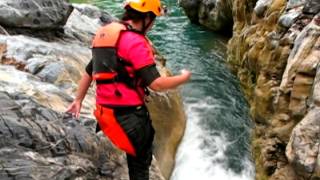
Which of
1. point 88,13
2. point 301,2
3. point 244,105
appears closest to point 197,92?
point 244,105

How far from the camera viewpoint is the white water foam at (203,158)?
1505 cm

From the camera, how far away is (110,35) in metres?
6.31

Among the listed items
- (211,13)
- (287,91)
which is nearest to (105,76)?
(287,91)

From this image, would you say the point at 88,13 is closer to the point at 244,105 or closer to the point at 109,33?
the point at 244,105

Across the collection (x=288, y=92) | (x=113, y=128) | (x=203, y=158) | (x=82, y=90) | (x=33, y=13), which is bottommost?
(x=203, y=158)

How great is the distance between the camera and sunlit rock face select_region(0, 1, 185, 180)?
7.36 m

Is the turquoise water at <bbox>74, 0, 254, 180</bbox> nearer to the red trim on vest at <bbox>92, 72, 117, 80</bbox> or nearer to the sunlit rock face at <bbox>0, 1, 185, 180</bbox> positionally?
the sunlit rock face at <bbox>0, 1, 185, 180</bbox>

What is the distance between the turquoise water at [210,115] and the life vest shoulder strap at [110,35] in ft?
28.7

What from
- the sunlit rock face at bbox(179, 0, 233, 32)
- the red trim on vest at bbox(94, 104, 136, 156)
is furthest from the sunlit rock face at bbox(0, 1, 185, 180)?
the sunlit rock face at bbox(179, 0, 233, 32)

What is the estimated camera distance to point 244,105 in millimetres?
20828

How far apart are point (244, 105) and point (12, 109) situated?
1431 centimetres

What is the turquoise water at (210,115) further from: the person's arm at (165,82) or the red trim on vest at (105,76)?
the person's arm at (165,82)

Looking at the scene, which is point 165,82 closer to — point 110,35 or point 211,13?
point 110,35

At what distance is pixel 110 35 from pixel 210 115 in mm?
13488
